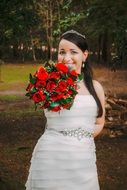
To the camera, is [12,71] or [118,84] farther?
[12,71]

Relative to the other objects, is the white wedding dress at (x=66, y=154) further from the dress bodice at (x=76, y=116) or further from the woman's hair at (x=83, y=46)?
the woman's hair at (x=83, y=46)

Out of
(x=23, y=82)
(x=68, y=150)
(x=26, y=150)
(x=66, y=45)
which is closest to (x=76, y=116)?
(x=68, y=150)

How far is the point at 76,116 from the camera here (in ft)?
14.4

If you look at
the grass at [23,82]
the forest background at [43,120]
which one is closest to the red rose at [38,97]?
the forest background at [43,120]

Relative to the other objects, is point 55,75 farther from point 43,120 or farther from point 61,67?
point 43,120

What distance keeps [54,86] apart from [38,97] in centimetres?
16

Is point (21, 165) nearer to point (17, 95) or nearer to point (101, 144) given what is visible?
point (101, 144)

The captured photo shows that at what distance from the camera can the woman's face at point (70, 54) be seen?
14.8 ft

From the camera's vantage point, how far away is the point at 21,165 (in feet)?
38.5

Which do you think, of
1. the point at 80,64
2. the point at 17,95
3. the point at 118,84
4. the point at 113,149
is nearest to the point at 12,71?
the point at 118,84

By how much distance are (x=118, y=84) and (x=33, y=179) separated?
1102 inches

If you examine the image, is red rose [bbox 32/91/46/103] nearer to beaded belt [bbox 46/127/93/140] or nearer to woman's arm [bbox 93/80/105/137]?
beaded belt [bbox 46/127/93/140]

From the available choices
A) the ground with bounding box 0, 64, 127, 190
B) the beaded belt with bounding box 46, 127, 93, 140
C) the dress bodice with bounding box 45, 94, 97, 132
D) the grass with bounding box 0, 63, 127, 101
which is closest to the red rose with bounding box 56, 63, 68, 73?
the dress bodice with bounding box 45, 94, 97, 132

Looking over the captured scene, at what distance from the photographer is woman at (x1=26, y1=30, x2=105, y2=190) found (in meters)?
4.33
